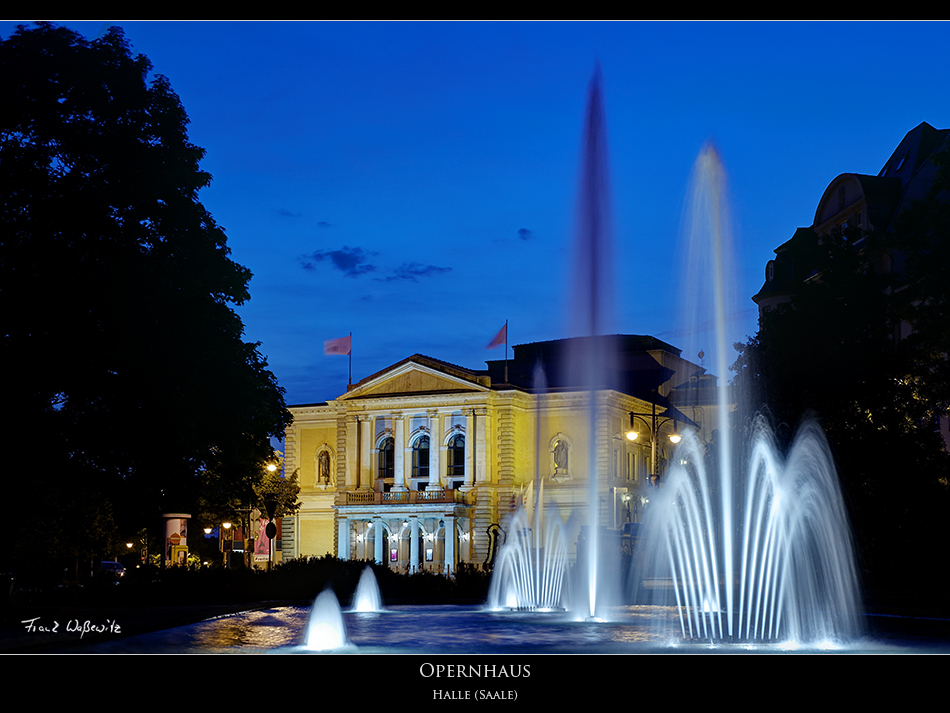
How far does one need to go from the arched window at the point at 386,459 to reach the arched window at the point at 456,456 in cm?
468

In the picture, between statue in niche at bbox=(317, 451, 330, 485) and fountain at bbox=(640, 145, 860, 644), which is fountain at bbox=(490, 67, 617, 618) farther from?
statue in niche at bbox=(317, 451, 330, 485)

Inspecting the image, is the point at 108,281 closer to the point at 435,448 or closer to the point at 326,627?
the point at 326,627

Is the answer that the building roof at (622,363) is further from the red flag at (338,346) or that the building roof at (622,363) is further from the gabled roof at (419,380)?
the red flag at (338,346)

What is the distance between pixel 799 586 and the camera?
22766 mm

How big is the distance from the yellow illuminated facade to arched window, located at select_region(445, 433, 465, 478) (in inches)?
3.6

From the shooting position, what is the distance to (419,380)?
70250 millimetres

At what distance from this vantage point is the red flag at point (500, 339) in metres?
56.9

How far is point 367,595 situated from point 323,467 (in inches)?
2055

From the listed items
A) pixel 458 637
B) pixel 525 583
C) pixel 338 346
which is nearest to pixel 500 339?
pixel 338 346

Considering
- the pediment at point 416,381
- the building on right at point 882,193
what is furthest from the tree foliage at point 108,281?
the pediment at point 416,381

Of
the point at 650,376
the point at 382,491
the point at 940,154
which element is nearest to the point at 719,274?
the point at 940,154

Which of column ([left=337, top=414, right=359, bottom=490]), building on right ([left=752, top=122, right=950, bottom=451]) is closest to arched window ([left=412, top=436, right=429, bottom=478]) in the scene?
column ([left=337, top=414, right=359, bottom=490])

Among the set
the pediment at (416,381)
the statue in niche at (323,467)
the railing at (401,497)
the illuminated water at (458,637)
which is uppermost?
the pediment at (416,381)
